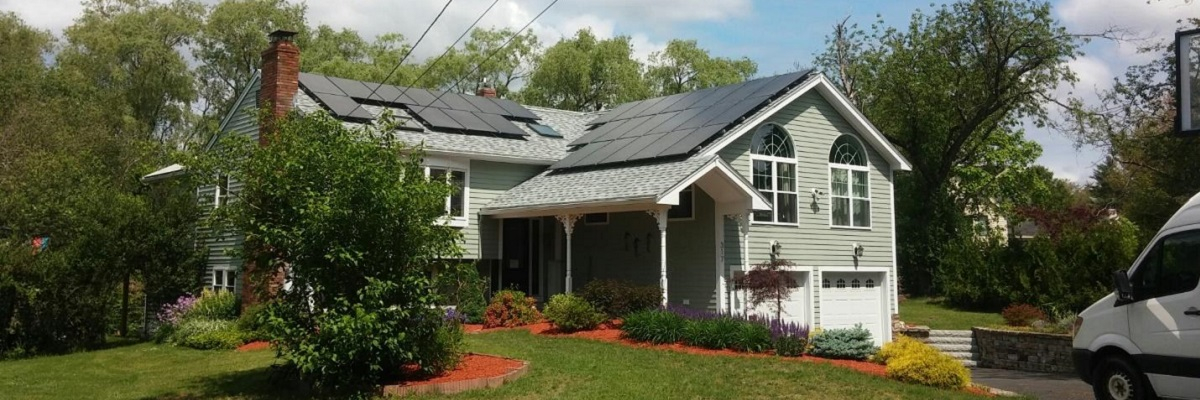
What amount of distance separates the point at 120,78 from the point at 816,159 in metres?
30.5

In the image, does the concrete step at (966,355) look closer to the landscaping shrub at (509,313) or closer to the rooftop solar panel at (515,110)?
the landscaping shrub at (509,313)

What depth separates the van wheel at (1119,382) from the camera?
941cm

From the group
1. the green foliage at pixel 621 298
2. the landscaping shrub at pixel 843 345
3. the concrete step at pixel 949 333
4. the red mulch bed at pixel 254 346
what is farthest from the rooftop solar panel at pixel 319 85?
the concrete step at pixel 949 333

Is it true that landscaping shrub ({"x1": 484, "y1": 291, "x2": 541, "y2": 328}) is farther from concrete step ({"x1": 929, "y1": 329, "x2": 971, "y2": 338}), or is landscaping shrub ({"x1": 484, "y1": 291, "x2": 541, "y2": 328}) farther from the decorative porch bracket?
concrete step ({"x1": 929, "y1": 329, "x2": 971, "y2": 338})

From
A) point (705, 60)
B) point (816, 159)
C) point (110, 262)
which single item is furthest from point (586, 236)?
point (705, 60)

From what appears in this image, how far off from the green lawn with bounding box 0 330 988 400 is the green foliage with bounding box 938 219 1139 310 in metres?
13.0

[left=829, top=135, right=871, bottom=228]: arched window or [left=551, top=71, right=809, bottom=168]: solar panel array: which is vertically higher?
[left=551, top=71, right=809, bottom=168]: solar panel array

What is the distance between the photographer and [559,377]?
11586mm

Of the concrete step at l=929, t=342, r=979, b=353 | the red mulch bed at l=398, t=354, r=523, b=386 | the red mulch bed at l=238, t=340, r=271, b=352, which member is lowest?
the concrete step at l=929, t=342, r=979, b=353

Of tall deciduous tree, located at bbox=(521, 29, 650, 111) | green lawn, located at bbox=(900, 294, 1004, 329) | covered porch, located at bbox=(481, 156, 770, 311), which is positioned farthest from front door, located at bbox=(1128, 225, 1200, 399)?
tall deciduous tree, located at bbox=(521, 29, 650, 111)

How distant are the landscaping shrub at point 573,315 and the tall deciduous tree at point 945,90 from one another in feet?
66.6

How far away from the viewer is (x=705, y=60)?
166 feet

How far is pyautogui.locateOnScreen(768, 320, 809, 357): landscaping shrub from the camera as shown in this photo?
557 inches

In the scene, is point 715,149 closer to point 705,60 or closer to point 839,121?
point 839,121
